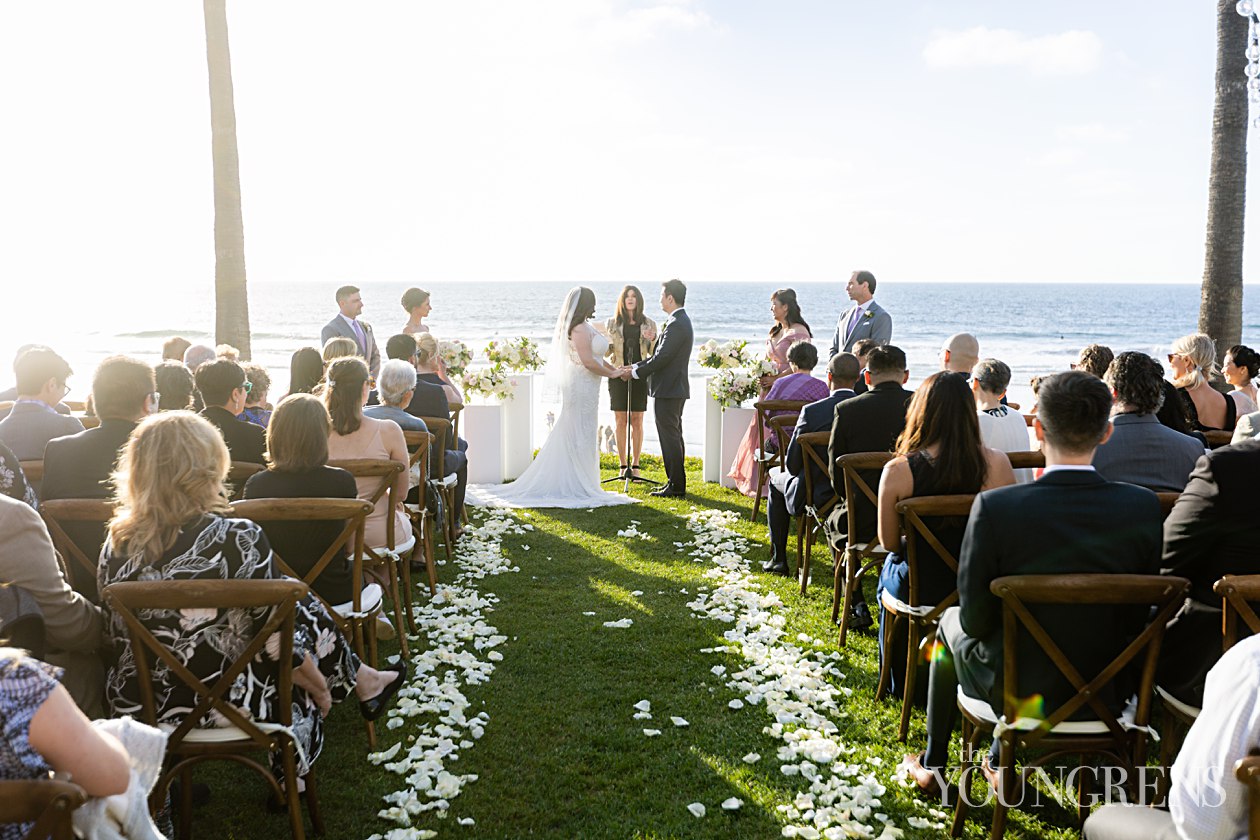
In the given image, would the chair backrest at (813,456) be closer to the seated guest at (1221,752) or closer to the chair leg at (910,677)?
the chair leg at (910,677)

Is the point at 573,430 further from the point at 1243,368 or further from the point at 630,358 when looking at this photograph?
the point at 1243,368

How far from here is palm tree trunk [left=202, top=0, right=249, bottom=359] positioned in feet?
29.8

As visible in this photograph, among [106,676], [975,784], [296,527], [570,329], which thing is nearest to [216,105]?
[570,329]

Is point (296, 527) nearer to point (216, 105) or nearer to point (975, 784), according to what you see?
point (975, 784)

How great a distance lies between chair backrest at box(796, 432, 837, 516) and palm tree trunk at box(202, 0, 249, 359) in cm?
616

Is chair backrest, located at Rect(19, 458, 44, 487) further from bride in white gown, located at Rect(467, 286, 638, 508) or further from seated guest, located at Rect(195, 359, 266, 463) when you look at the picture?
bride in white gown, located at Rect(467, 286, 638, 508)

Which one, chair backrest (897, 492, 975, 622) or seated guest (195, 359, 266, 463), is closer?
chair backrest (897, 492, 975, 622)

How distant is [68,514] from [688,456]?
975 centimetres

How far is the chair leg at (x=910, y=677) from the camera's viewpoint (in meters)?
4.04

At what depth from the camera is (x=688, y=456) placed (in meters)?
12.8

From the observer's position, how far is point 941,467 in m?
3.98

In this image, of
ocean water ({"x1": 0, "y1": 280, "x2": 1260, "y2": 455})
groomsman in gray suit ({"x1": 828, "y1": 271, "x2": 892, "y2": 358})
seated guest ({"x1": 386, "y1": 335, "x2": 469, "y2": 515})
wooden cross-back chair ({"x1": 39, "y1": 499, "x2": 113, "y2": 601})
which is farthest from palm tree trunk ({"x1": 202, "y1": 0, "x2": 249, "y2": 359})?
ocean water ({"x1": 0, "y1": 280, "x2": 1260, "y2": 455})

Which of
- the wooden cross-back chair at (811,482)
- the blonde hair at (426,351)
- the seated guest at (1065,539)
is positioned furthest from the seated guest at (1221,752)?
the blonde hair at (426,351)

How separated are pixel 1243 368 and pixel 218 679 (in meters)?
6.85
